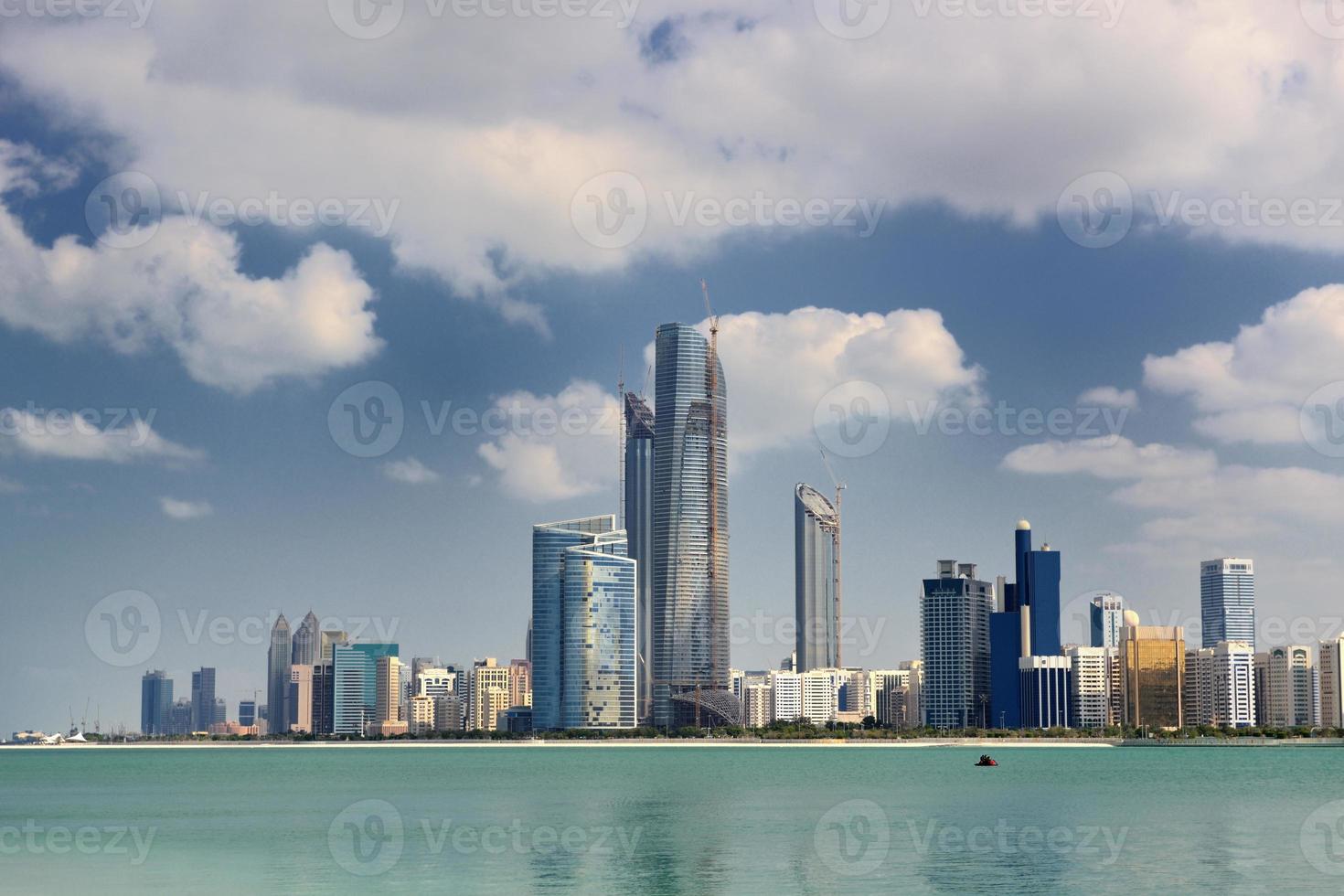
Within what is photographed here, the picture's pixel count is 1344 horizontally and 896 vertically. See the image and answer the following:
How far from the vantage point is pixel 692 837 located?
87.8m

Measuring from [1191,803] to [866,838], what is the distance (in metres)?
42.8

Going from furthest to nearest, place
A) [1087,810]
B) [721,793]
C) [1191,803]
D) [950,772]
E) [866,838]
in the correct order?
1. [950,772]
2. [721,793]
3. [1191,803]
4. [1087,810]
5. [866,838]

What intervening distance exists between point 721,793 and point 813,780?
96.1ft

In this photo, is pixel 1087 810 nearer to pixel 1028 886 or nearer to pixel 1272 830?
pixel 1272 830

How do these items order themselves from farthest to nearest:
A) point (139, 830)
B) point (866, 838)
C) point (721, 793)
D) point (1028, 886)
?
point (721, 793) < point (139, 830) < point (866, 838) < point (1028, 886)

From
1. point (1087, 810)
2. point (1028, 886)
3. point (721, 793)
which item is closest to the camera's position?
point (1028, 886)

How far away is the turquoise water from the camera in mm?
67312

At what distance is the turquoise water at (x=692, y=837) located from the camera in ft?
221

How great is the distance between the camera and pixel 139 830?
98.4 meters

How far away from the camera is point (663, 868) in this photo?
71625mm

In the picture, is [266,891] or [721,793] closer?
[266,891]

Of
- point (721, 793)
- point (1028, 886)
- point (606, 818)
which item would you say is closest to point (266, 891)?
point (1028, 886)

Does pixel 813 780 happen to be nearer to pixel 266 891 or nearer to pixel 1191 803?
pixel 1191 803

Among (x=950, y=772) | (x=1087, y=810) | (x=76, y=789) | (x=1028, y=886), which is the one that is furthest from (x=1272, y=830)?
(x=76, y=789)
